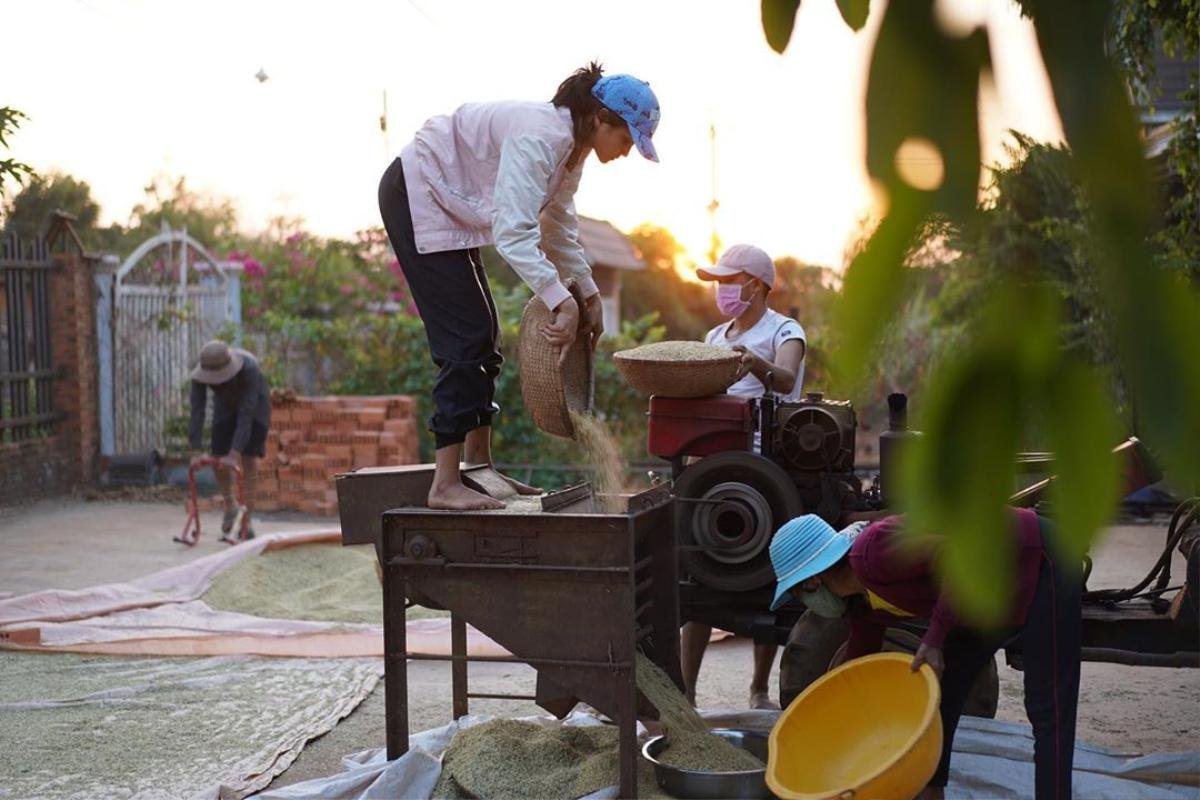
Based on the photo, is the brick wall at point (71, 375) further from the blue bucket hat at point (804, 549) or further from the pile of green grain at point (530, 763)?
the blue bucket hat at point (804, 549)

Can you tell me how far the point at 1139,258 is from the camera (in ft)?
1.97

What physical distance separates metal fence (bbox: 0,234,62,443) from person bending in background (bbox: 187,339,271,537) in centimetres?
261

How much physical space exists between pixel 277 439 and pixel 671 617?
8.05 metres

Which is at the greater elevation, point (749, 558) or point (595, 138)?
point (595, 138)

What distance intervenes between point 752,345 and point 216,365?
221 inches

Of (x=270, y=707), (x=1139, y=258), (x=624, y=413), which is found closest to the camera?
(x=1139, y=258)

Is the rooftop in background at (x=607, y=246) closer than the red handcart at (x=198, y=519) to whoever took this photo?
No

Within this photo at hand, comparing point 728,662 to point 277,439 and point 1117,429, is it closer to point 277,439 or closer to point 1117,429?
point 1117,429

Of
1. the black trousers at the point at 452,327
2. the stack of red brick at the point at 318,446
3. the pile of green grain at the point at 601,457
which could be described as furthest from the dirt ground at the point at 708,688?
the stack of red brick at the point at 318,446

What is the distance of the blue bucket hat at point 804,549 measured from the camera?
3.85 meters

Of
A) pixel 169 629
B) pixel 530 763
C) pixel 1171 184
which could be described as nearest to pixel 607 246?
pixel 169 629

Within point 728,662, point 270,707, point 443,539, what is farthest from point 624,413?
point 443,539

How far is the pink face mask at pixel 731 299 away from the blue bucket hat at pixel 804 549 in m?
1.59

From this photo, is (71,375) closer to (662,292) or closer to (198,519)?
(198,519)
